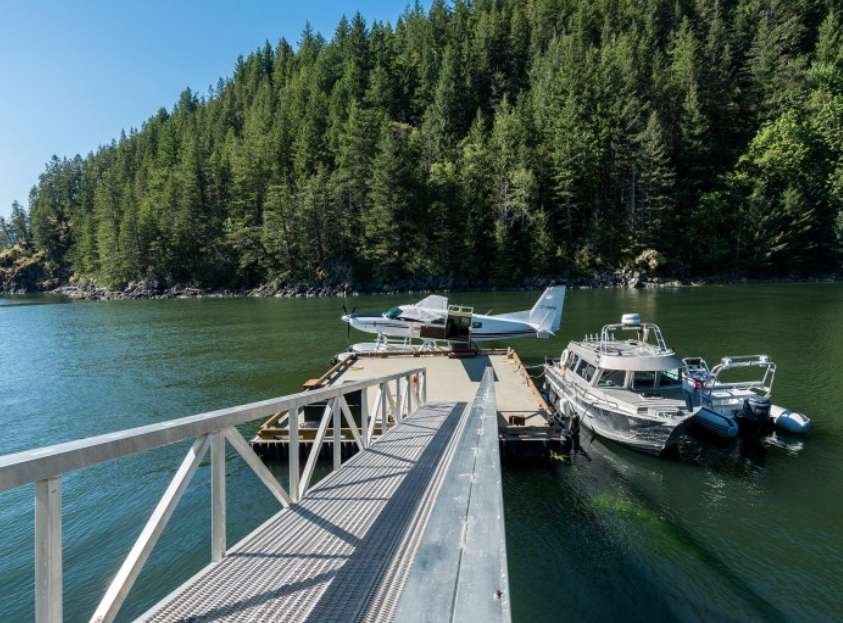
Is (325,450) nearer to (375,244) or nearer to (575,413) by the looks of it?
(575,413)

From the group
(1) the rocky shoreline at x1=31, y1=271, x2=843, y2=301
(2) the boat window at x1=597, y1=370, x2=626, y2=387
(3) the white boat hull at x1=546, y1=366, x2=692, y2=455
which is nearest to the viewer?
(3) the white boat hull at x1=546, y1=366, x2=692, y2=455

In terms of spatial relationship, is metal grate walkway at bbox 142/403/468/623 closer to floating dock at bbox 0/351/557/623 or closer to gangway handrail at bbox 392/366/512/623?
floating dock at bbox 0/351/557/623

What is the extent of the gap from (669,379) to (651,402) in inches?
54.1

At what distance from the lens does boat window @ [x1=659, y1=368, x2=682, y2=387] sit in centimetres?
1188

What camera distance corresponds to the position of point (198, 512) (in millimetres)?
9125

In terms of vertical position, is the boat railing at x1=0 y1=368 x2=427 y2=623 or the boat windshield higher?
the boat railing at x1=0 y1=368 x2=427 y2=623

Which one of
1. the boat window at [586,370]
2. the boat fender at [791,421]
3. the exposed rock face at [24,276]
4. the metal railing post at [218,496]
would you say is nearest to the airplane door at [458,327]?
the boat window at [586,370]

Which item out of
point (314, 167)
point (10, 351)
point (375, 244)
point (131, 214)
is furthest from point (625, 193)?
point (131, 214)

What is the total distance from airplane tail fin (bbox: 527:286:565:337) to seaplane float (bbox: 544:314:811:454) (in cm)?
844

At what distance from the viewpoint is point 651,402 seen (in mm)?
11148

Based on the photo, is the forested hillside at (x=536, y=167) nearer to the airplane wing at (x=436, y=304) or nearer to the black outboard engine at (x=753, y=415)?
the airplane wing at (x=436, y=304)

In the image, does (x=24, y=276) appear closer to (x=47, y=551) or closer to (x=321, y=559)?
(x=321, y=559)

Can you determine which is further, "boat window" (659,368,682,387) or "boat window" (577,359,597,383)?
"boat window" (577,359,597,383)

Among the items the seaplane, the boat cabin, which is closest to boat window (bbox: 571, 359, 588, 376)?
the boat cabin
